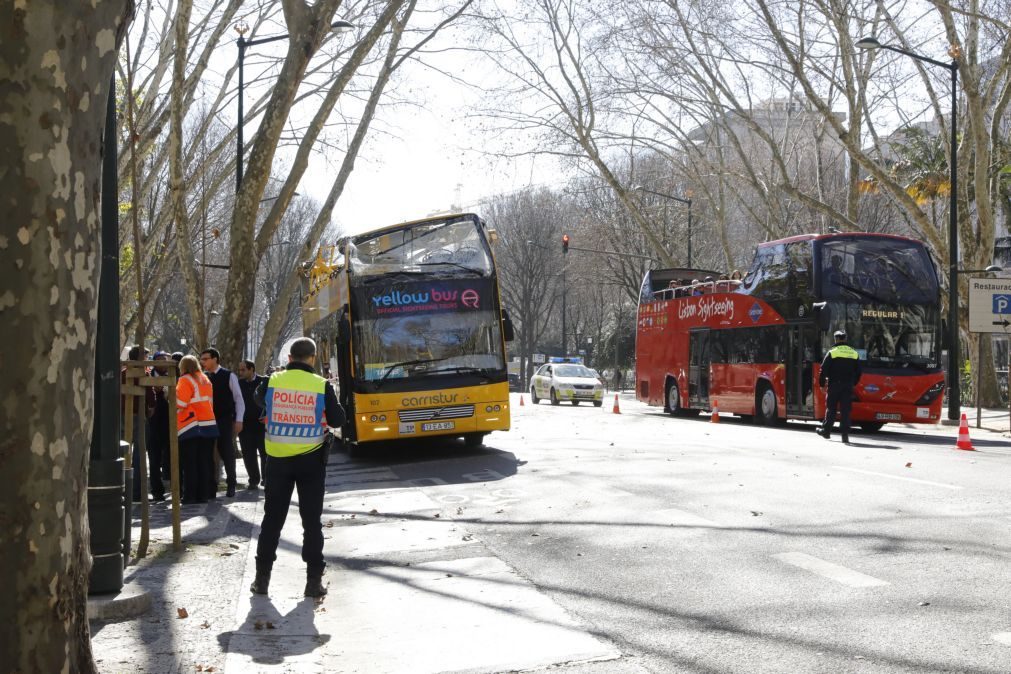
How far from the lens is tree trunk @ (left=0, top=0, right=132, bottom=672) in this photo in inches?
152

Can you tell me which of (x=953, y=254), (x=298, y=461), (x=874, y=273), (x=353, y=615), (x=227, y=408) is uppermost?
(x=953, y=254)

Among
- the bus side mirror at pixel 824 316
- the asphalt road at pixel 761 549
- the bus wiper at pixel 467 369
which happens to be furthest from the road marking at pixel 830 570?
the bus side mirror at pixel 824 316

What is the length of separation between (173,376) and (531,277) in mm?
55847

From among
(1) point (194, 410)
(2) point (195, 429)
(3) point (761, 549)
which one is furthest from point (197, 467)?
(3) point (761, 549)

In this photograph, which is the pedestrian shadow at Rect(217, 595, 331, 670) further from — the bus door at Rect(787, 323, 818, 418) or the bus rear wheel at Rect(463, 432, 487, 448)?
the bus door at Rect(787, 323, 818, 418)

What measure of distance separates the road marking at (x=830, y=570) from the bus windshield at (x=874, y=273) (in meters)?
15.4

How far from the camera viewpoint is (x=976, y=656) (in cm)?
538

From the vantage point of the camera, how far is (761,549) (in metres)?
8.51

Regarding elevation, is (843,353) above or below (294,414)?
above

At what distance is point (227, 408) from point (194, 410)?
4.14 feet

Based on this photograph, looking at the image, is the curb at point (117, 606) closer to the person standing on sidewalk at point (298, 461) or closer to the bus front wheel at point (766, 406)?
the person standing on sidewalk at point (298, 461)

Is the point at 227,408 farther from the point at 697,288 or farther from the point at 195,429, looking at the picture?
the point at 697,288

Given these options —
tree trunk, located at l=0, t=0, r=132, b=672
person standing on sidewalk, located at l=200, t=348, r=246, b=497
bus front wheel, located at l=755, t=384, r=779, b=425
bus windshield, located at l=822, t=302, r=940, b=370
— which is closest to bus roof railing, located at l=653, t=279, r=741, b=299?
bus front wheel, located at l=755, t=384, r=779, b=425

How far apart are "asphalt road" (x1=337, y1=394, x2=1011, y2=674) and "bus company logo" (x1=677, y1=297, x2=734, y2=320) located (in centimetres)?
1044
